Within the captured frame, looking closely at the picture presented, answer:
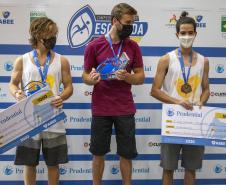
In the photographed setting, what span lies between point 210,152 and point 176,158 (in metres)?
0.86

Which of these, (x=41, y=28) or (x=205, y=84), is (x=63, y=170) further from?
(x=205, y=84)

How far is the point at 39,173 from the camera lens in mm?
3539

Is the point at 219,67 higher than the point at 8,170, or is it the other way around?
the point at 219,67

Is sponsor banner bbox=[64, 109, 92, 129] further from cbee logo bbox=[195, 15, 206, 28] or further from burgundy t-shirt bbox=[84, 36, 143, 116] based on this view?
cbee logo bbox=[195, 15, 206, 28]

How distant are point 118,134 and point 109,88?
0.39 m

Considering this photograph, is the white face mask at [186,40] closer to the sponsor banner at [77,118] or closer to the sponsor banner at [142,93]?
the sponsor banner at [142,93]

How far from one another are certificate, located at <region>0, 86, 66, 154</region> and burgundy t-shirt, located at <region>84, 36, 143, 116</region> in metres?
0.37

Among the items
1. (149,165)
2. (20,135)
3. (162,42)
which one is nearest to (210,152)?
(149,165)

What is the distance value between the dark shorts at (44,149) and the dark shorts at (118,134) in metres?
0.27

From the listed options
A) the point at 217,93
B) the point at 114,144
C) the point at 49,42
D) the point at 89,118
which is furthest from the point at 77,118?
the point at 217,93

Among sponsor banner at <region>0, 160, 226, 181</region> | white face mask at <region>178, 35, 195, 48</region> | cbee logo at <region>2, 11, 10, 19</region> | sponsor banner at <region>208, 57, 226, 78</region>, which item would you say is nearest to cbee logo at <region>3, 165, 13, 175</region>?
sponsor banner at <region>0, 160, 226, 181</region>

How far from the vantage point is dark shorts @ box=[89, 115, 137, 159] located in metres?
2.88

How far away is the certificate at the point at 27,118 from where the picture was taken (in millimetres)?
2604

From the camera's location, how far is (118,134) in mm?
2932
